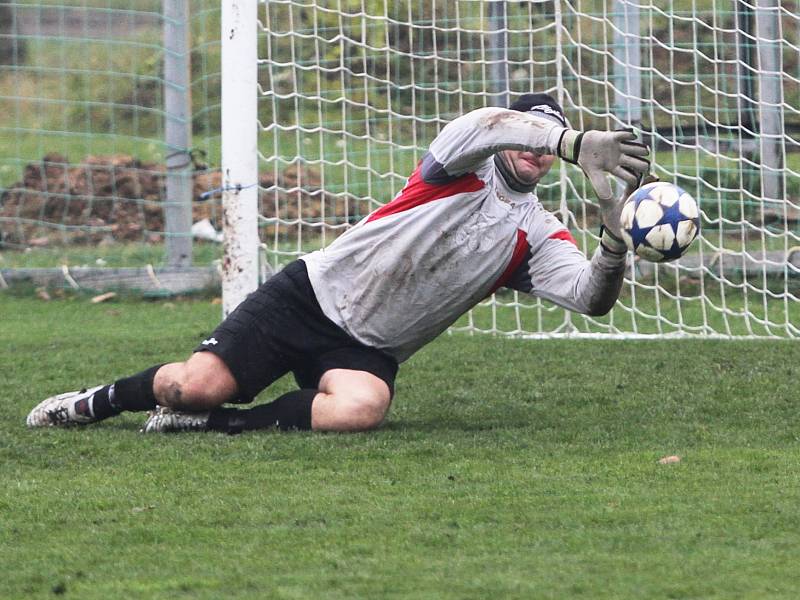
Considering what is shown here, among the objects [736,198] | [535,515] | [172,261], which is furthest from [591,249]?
[535,515]

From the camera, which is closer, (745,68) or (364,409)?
(364,409)

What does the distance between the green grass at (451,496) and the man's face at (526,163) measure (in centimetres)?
91

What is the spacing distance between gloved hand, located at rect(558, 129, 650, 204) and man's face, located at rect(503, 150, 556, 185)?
0.51m

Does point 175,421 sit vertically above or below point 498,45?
below

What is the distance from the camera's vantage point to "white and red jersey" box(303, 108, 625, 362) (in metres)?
5.35

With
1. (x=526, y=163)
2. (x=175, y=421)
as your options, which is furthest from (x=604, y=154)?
(x=175, y=421)

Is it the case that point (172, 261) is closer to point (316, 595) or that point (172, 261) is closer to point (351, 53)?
point (351, 53)

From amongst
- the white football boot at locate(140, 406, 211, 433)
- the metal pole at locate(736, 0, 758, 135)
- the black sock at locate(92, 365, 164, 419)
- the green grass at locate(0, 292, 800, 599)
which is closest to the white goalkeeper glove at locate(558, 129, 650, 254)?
the green grass at locate(0, 292, 800, 599)

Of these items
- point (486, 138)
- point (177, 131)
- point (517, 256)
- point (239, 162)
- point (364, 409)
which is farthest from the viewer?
point (177, 131)

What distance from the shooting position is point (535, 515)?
398 centimetres

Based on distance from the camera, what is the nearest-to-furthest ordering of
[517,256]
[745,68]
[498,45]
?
1. [517,256]
2. [745,68]
3. [498,45]

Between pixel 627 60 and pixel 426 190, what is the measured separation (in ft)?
11.8

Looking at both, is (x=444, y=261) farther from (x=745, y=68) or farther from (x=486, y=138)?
(x=745, y=68)

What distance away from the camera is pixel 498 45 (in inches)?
364
